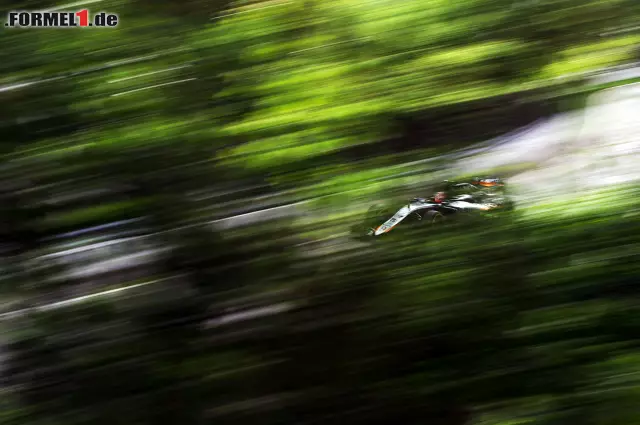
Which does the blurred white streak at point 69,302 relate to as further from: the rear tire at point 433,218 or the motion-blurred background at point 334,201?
the rear tire at point 433,218

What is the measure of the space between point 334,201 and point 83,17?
94 cm

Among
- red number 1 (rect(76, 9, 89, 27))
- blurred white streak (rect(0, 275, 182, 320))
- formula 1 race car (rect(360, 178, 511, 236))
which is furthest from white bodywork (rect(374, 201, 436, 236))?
red number 1 (rect(76, 9, 89, 27))

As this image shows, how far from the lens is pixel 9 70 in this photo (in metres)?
1.79

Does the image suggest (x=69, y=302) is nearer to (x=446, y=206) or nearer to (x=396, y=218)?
(x=396, y=218)

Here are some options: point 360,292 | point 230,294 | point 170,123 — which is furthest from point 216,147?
point 360,292

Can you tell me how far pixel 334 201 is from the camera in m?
1.70

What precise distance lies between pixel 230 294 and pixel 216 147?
0.43 metres

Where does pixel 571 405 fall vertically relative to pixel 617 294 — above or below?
below

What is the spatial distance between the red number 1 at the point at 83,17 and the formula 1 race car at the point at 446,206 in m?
1.01

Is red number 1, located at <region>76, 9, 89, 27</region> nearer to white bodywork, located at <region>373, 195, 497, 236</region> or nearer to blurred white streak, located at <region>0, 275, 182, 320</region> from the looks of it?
blurred white streak, located at <region>0, 275, 182, 320</region>

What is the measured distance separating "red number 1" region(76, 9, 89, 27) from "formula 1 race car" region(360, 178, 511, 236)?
1006 millimetres

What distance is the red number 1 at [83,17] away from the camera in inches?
72.0

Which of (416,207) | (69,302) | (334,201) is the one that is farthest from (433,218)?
(69,302)

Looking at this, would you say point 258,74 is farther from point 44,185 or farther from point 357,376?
point 357,376
